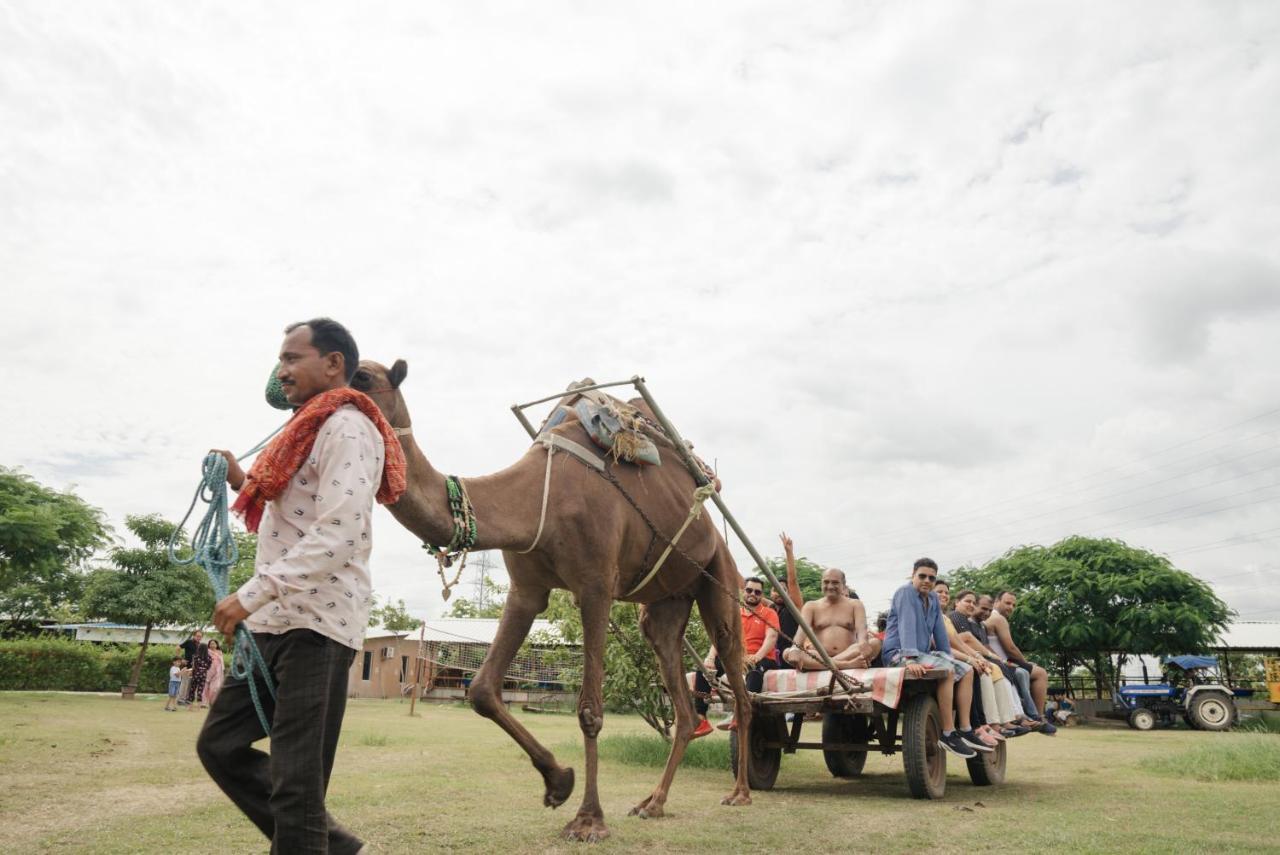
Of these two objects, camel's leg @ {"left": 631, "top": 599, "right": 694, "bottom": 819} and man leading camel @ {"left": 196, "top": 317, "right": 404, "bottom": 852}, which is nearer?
man leading camel @ {"left": 196, "top": 317, "right": 404, "bottom": 852}

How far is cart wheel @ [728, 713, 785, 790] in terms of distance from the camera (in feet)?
30.1

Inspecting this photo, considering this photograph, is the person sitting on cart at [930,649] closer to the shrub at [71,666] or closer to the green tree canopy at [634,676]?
the green tree canopy at [634,676]

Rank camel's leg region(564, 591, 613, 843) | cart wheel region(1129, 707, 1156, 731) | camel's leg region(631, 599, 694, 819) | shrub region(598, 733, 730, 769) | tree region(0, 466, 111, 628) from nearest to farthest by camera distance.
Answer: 1. camel's leg region(564, 591, 613, 843)
2. camel's leg region(631, 599, 694, 819)
3. shrub region(598, 733, 730, 769)
4. tree region(0, 466, 111, 628)
5. cart wheel region(1129, 707, 1156, 731)

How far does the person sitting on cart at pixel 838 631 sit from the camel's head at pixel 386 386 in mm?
5099

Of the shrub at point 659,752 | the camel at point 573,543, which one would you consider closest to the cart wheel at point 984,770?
the shrub at point 659,752

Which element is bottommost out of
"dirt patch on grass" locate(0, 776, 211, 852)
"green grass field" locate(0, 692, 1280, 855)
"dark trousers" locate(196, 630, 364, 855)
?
"dirt patch on grass" locate(0, 776, 211, 852)


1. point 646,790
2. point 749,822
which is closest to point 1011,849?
point 749,822

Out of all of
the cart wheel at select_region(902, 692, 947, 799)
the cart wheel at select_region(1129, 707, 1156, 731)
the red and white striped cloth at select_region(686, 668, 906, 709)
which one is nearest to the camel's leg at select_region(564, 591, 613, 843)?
the red and white striped cloth at select_region(686, 668, 906, 709)

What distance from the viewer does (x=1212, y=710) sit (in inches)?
966

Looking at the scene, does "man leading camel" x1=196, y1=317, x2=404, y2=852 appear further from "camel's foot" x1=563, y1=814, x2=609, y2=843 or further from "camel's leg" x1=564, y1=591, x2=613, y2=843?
"camel's leg" x1=564, y1=591, x2=613, y2=843

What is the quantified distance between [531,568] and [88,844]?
287cm

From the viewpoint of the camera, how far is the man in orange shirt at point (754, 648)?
31.3ft

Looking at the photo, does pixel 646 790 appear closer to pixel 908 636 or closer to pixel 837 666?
pixel 837 666

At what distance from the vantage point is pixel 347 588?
321 cm
